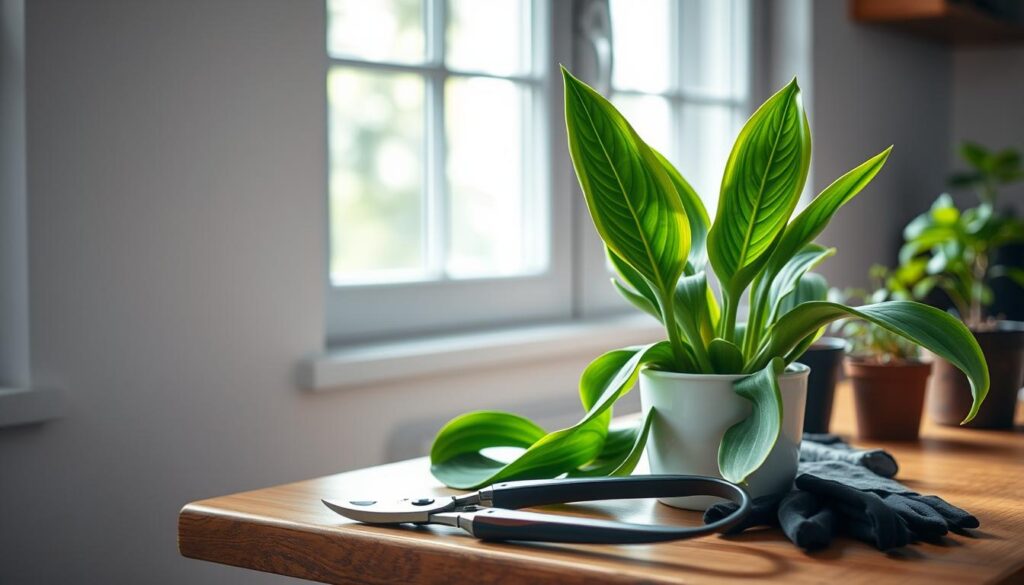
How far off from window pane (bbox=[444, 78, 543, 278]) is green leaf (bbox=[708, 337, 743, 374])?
1.25m

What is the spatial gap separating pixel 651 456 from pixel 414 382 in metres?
0.97

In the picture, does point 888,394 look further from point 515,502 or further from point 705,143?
point 705,143

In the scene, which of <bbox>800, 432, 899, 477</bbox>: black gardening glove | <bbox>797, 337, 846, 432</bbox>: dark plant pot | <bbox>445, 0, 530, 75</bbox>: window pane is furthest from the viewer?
<bbox>445, 0, 530, 75</bbox>: window pane

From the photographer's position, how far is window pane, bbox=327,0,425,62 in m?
1.97

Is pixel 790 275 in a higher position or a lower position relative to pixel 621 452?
higher

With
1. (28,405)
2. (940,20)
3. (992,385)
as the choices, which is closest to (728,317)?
(992,385)

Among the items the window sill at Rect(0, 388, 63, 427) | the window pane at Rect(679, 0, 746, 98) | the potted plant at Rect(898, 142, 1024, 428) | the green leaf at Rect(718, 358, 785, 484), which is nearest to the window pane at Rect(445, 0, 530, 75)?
the window pane at Rect(679, 0, 746, 98)

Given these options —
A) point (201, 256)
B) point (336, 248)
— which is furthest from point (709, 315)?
point (336, 248)

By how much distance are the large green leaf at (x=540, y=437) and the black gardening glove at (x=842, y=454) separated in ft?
0.85

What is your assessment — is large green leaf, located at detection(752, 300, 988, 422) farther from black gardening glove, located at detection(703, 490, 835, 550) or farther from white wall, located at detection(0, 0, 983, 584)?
white wall, located at detection(0, 0, 983, 584)

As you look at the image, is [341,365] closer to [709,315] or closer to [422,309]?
[422,309]

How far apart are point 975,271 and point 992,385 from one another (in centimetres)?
153

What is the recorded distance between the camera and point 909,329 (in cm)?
86

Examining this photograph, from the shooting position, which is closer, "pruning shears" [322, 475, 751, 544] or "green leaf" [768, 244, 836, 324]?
"pruning shears" [322, 475, 751, 544]
